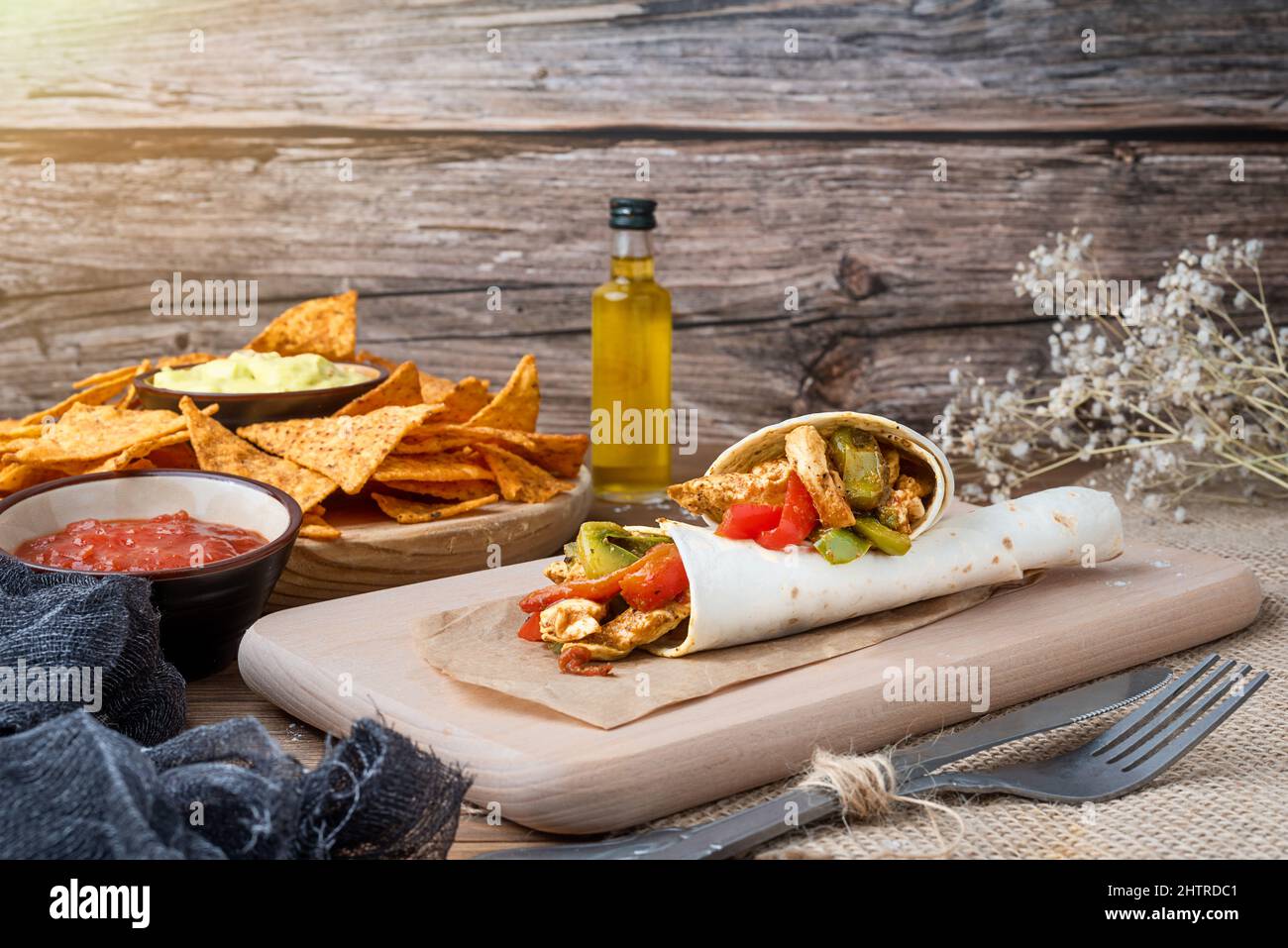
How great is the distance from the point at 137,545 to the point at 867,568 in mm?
1130

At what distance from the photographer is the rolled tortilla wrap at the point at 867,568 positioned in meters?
1.88

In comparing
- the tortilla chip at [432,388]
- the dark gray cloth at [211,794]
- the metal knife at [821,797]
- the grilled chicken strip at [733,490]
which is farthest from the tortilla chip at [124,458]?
the metal knife at [821,797]

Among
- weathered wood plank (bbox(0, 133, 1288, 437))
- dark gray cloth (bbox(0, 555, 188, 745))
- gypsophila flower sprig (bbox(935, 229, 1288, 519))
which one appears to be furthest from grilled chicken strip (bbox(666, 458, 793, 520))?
weathered wood plank (bbox(0, 133, 1288, 437))

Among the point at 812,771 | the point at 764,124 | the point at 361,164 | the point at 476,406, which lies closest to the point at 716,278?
the point at 764,124

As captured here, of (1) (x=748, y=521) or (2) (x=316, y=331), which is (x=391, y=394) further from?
(1) (x=748, y=521)

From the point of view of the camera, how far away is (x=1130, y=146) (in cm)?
402

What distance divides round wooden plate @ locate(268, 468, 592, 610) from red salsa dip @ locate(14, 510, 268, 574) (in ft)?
0.67

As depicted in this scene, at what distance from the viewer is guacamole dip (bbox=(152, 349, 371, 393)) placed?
2723 millimetres

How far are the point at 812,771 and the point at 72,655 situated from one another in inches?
37.3

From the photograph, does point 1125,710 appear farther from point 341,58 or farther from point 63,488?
point 341,58

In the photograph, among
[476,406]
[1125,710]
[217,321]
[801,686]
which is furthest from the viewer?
[217,321]

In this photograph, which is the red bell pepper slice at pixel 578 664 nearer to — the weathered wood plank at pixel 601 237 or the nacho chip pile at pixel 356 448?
the nacho chip pile at pixel 356 448

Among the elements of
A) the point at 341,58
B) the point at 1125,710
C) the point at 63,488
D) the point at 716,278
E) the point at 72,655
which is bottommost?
the point at 1125,710

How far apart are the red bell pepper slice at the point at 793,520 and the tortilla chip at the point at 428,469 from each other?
0.75m
